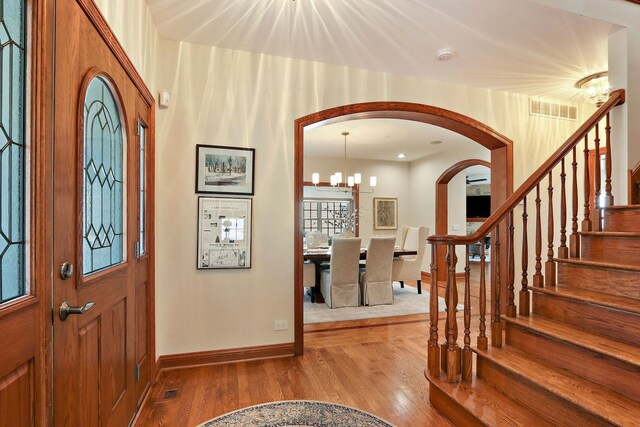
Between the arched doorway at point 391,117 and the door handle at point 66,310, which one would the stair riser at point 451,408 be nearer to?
the arched doorway at point 391,117

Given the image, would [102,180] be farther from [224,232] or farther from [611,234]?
[611,234]

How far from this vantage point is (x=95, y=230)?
151 centimetres

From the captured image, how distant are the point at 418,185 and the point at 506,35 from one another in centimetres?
513

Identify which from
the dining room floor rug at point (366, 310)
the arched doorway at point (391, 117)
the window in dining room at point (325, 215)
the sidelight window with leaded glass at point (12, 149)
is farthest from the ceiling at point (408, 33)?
the window in dining room at point (325, 215)

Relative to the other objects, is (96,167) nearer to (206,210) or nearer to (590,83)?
(206,210)

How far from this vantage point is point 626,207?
2.39 metres

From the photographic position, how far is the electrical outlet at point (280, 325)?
2932 mm

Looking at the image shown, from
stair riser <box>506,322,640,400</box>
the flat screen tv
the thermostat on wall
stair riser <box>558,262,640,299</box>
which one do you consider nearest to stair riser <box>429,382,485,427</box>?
stair riser <box>506,322,640,400</box>

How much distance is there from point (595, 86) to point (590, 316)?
2702 millimetres

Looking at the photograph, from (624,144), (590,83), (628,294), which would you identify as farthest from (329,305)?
(590,83)

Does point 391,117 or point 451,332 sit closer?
point 451,332

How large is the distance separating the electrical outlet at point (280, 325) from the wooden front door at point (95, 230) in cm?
106

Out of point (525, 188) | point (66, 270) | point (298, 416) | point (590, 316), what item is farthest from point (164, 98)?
point (590, 316)

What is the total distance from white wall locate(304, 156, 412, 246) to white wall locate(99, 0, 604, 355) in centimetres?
424
